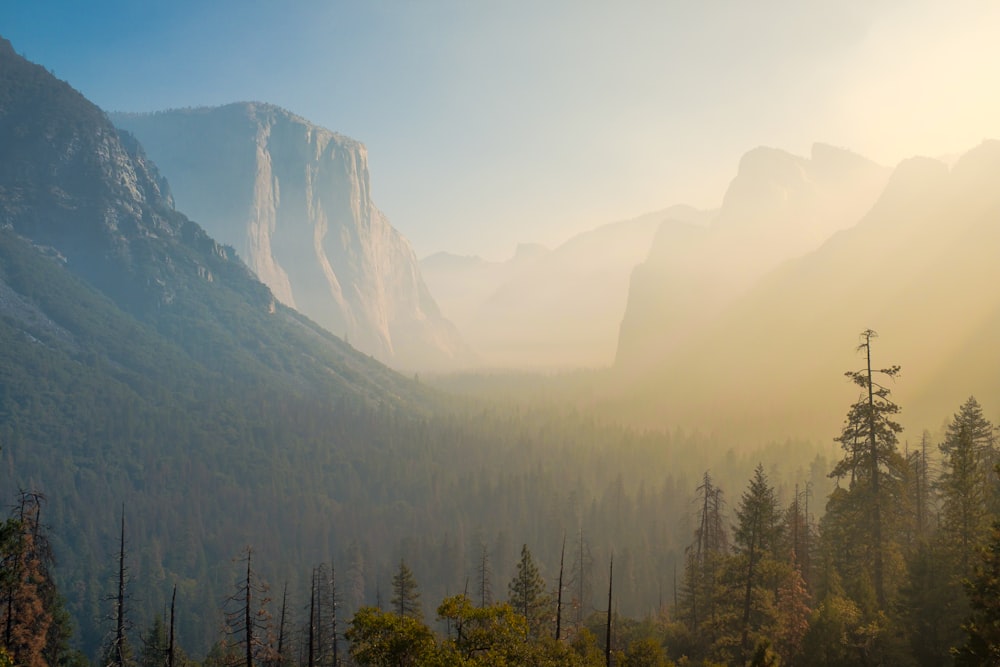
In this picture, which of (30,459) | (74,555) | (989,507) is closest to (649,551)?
(989,507)

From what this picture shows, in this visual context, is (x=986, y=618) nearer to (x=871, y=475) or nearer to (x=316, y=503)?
(x=871, y=475)

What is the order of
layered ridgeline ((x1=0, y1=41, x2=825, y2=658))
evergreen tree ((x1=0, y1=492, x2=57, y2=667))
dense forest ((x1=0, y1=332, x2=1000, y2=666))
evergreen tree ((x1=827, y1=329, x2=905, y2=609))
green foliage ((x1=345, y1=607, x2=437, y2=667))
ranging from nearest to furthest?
green foliage ((x1=345, y1=607, x2=437, y2=667)) < evergreen tree ((x1=0, y1=492, x2=57, y2=667)) < dense forest ((x1=0, y1=332, x2=1000, y2=666)) < evergreen tree ((x1=827, y1=329, x2=905, y2=609)) < layered ridgeline ((x1=0, y1=41, x2=825, y2=658))

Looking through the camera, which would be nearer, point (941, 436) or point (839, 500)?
point (839, 500)

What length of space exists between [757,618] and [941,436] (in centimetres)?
11570

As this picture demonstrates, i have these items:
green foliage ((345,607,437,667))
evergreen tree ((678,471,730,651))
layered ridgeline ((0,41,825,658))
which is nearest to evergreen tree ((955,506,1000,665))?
evergreen tree ((678,471,730,651))

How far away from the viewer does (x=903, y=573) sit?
127 ft

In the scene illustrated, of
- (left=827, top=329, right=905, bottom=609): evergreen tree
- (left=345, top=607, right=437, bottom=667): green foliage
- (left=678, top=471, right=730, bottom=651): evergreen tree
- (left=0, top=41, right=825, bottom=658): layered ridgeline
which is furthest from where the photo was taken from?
(left=0, top=41, right=825, bottom=658): layered ridgeline

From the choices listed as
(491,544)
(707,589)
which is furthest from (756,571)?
(491,544)

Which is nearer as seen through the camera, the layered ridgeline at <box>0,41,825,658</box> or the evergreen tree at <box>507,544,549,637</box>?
the evergreen tree at <box>507,544,549,637</box>

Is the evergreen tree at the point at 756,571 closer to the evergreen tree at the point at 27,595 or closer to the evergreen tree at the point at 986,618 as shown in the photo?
the evergreen tree at the point at 986,618

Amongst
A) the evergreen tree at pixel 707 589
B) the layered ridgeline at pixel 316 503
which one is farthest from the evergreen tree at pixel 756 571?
the layered ridgeline at pixel 316 503

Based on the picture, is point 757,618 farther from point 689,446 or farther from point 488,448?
point 488,448

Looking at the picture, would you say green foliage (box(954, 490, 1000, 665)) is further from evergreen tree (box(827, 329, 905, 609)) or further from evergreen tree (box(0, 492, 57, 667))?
evergreen tree (box(0, 492, 57, 667))

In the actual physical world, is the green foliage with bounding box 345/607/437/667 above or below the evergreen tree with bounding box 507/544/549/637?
above
